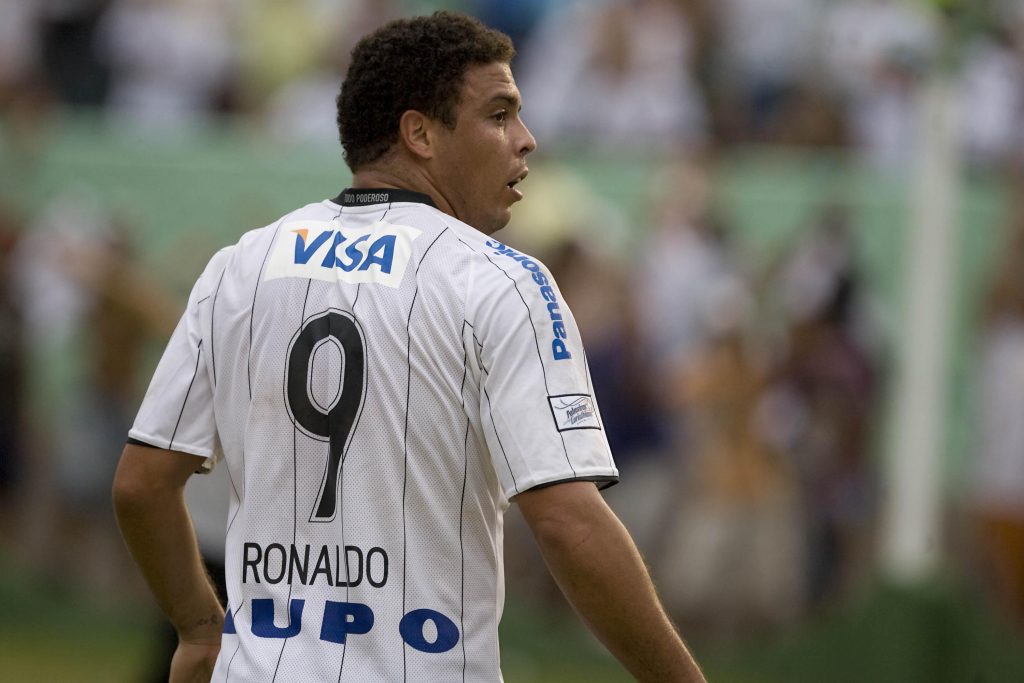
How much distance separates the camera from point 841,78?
11.1 m

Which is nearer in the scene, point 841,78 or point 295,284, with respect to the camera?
point 295,284

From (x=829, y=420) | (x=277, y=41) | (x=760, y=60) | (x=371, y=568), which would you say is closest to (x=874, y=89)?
(x=760, y=60)

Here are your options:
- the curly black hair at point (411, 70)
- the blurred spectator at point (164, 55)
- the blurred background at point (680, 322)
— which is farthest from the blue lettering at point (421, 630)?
the blurred spectator at point (164, 55)

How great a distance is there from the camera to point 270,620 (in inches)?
118

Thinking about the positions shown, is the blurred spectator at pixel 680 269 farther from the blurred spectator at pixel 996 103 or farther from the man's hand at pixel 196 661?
the man's hand at pixel 196 661

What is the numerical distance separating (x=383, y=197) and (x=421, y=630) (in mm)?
818

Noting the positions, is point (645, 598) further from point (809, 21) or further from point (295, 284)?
point (809, 21)

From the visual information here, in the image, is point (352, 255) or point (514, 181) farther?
point (514, 181)

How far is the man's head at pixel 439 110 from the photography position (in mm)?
3100

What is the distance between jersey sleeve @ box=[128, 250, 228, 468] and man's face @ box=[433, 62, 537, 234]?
1.57ft

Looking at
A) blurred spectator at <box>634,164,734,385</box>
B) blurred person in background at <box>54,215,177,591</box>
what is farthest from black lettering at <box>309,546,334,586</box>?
blurred spectator at <box>634,164,734,385</box>

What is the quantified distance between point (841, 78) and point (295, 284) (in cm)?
872

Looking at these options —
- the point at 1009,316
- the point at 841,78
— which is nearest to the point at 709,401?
the point at 1009,316

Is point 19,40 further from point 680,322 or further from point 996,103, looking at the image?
point 996,103
